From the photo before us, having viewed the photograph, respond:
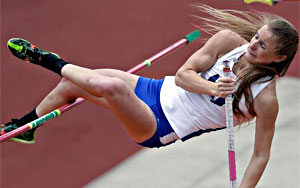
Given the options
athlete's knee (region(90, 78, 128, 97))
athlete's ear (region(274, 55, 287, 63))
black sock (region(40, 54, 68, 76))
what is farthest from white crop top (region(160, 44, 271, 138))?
black sock (region(40, 54, 68, 76))

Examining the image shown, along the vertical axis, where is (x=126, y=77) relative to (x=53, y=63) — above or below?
below

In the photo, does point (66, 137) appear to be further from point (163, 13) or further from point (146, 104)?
point (163, 13)

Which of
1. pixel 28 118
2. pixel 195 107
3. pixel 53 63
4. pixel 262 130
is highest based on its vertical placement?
pixel 53 63

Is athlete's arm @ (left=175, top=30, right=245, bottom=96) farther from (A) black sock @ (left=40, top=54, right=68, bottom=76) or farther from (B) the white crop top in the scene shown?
(A) black sock @ (left=40, top=54, right=68, bottom=76)

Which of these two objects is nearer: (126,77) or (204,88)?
(204,88)

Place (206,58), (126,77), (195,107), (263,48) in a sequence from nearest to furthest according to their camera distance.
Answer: (263,48) < (206,58) < (195,107) < (126,77)

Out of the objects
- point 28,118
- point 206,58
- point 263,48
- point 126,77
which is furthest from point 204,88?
point 28,118

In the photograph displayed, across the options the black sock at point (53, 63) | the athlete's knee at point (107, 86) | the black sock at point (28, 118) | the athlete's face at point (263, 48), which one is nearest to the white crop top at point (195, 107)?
the athlete's face at point (263, 48)

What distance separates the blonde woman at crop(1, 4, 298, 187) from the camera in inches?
143

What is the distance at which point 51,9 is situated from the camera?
31.7 feet

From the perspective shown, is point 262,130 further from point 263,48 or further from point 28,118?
point 28,118

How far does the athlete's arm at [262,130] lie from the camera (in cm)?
361

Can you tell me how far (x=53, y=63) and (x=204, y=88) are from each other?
3.02ft

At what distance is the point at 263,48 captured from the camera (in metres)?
3.62
